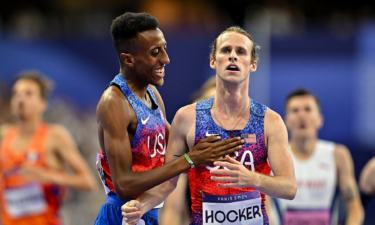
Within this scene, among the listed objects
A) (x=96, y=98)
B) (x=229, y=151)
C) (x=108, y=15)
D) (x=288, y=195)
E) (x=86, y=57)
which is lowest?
(x=288, y=195)

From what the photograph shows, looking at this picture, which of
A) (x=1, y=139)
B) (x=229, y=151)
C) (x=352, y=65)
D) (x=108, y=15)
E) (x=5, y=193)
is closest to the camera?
(x=229, y=151)

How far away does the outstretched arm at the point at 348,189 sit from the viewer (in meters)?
5.57

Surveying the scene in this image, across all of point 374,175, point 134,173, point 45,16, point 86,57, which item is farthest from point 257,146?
point 45,16

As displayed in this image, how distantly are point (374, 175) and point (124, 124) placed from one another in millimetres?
3824

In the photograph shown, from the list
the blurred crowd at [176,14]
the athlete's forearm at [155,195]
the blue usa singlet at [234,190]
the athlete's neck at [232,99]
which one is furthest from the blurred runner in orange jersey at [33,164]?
the blurred crowd at [176,14]

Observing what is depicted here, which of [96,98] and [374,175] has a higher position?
[96,98]

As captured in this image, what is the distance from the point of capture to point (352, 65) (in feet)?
25.8

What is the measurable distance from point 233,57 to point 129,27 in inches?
29.9

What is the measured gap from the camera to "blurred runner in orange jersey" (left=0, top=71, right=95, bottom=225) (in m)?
5.58

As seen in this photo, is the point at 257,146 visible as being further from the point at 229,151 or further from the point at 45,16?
the point at 45,16

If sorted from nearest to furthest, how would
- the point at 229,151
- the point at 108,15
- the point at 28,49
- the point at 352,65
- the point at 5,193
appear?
the point at 229,151 < the point at 5,193 < the point at 352,65 < the point at 28,49 < the point at 108,15

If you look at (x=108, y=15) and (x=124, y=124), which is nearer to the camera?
(x=124, y=124)

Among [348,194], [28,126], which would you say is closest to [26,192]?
[28,126]

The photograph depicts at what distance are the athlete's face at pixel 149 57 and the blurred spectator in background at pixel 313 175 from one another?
110 inches
